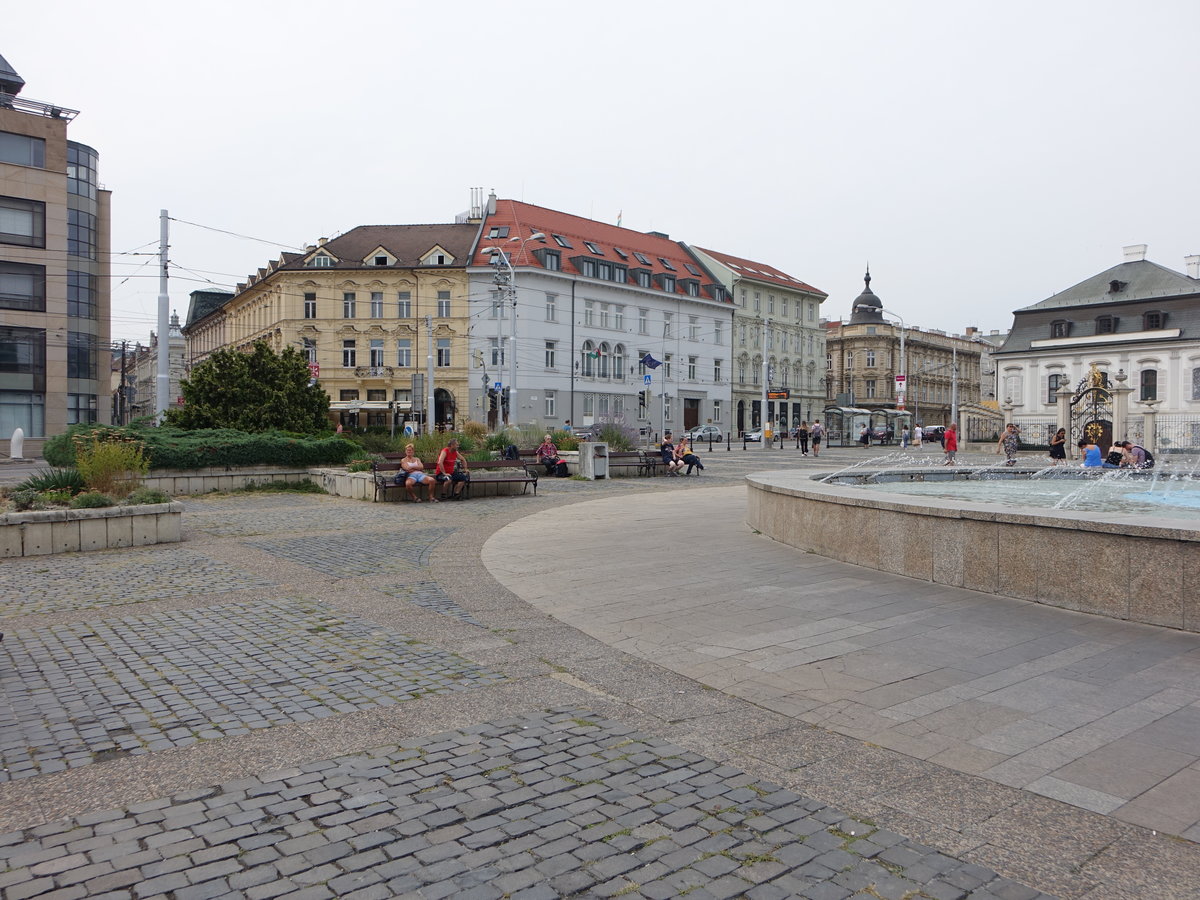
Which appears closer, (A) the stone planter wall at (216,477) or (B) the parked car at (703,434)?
(A) the stone planter wall at (216,477)

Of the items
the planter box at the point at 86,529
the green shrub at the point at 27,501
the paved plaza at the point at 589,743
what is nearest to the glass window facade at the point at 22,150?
the green shrub at the point at 27,501

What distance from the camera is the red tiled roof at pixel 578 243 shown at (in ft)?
194

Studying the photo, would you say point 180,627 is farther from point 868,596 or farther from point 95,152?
point 95,152

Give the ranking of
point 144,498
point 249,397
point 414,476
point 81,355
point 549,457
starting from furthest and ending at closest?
point 81,355, point 549,457, point 249,397, point 414,476, point 144,498

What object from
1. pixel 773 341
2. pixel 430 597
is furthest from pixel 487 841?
pixel 773 341

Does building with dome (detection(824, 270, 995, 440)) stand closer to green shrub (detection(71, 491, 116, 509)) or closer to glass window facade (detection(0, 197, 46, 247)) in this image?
glass window facade (detection(0, 197, 46, 247))

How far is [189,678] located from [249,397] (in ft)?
57.5

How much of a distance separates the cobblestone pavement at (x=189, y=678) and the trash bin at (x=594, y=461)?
16.6 m

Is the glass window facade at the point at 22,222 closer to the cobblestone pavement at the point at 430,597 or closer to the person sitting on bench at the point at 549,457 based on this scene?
the person sitting on bench at the point at 549,457

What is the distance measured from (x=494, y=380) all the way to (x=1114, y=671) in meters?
53.4

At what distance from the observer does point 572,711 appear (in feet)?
16.8

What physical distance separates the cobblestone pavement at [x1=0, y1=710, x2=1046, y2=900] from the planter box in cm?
858

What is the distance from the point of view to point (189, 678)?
5.74 m

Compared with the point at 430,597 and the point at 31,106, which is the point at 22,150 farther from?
the point at 430,597
